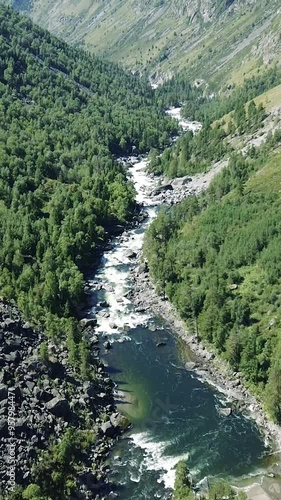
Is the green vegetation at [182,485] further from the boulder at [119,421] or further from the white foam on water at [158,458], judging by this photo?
the boulder at [119,421]

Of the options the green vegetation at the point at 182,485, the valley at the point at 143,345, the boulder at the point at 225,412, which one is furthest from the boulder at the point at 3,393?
the boulder at the point at 225,412

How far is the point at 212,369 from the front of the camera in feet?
337

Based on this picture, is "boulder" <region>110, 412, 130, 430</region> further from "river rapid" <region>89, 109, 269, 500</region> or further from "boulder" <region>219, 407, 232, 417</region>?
"boulder" <region>219, 407, 232, 417</region>

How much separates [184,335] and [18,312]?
3440cm

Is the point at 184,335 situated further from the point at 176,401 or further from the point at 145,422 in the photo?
the point at 145,422

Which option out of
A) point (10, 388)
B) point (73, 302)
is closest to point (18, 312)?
point (73, 302)

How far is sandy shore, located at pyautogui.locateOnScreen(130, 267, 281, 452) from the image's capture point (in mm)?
89000

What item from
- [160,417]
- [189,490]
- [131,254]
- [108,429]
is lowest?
[160,417]

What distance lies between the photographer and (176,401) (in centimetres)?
9581

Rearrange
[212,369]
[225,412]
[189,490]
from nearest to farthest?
[189,490]
[225,412]
[212,369]

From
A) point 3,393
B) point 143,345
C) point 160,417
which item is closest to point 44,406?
point 3,393

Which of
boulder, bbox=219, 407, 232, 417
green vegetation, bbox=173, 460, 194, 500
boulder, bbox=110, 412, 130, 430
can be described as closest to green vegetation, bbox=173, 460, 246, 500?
green vegetation, bbox=173, 460, 194, 500

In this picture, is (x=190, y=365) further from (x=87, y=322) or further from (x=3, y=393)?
(x=3, y=393)

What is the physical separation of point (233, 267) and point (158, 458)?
175ft
